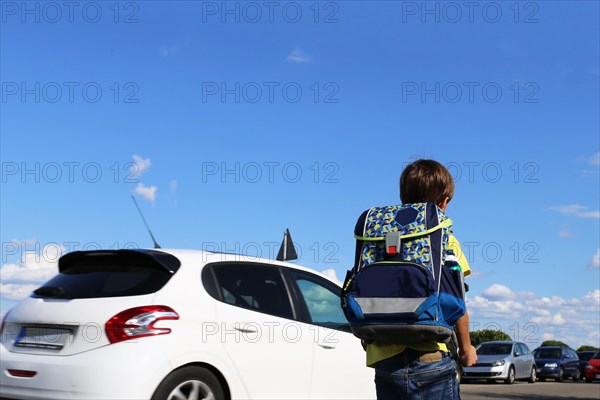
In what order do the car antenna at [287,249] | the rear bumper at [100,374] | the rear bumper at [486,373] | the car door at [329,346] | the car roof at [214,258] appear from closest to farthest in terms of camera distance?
the rear bumper at [100,374], the car roof at [214,258], the car door at [329,346], the car antenna at [287,249], the rear bumper at [486,373]

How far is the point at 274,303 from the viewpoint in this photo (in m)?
6.35

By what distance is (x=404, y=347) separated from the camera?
3.24m

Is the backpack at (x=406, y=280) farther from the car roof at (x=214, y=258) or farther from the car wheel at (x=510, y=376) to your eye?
the car wheel at (x=510, y=376)

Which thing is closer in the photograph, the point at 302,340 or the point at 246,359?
the point at 246,359

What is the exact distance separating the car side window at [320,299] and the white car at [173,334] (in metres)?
0.01

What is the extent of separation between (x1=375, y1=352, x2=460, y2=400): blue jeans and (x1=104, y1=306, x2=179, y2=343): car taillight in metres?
2.58

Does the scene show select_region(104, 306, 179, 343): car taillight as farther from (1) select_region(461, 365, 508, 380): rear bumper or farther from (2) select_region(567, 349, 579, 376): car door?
(2) select_region(567, 349, 579, 376): car door

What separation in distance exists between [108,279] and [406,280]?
324cm

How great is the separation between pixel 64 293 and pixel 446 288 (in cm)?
358

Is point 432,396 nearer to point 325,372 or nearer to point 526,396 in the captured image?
point 325,372

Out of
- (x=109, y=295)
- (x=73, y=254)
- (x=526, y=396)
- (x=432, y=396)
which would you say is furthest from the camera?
(x=526, y=396)

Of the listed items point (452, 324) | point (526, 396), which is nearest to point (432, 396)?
point (452, 324)

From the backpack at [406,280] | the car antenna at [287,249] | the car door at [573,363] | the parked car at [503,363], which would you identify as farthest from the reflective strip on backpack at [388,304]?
the car door at [573,363]

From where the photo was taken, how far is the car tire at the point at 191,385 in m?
5.38
